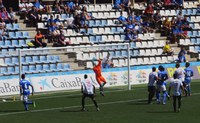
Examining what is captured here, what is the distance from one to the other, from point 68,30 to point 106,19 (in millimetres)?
4477

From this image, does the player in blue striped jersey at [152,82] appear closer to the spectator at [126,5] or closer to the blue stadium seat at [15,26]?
the blue stadium seat at [15,26]

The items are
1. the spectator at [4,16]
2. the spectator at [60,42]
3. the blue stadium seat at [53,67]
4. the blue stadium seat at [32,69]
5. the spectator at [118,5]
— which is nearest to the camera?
the blue stadium seat at [32,69]

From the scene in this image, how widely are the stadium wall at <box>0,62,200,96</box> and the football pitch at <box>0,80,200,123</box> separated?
3.28ft

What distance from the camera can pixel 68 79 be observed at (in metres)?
37.7

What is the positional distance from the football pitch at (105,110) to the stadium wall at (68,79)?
39.4 inches

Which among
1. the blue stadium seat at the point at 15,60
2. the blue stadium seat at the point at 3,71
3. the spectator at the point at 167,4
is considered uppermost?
the spectator at the point at 167,4

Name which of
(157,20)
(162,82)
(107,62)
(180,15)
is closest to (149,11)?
(157,20)

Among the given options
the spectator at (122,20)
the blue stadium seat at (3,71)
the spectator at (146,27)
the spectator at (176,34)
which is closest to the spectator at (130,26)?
the spectator at (122,20)

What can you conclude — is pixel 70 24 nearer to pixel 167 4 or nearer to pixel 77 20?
pixel 77 20

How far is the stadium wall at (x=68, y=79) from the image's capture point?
35.3 meters

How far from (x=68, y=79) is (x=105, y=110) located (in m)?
9.88

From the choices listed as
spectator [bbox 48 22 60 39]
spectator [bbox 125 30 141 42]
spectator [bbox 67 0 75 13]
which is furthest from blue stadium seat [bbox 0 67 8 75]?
spectator [bbox 125 30 141 42]

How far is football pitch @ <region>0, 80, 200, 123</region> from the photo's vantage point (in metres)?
24.9

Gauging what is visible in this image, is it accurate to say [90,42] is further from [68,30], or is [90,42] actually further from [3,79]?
[3,79]
